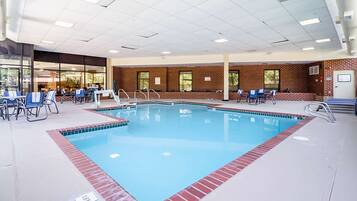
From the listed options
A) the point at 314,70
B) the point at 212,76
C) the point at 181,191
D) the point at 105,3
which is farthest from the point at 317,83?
the point at 181,191

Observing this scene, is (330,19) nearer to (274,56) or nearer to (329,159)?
(329,159)

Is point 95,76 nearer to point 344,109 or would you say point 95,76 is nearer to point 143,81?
point 143,81

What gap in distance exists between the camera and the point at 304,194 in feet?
6.28

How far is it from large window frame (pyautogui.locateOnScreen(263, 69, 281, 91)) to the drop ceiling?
5270 mm

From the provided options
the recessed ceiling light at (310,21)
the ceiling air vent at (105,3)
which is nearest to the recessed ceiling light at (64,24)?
the ceiling air vent at (105,3)

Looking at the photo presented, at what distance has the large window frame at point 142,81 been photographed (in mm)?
16266

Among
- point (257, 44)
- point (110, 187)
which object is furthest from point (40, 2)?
point (257, 44)

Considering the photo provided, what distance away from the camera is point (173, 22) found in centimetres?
611

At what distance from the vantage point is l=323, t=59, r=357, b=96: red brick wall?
37.3 ft

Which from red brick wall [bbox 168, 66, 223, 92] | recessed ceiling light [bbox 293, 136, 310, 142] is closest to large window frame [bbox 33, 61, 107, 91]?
red brick wall [bbox 168, 66, 223, 92]

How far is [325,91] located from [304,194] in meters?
12.4

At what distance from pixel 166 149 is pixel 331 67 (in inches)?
470

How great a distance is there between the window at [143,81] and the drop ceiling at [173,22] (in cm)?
703

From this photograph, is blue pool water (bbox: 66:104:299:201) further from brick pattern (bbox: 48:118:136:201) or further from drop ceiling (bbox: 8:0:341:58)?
drop ceiling (bbox: 8:0:341:58)
